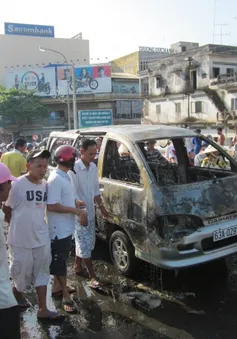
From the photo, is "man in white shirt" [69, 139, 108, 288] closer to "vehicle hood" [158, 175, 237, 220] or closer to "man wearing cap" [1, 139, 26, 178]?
"vehicle hood" [158, 175, 237, 220]

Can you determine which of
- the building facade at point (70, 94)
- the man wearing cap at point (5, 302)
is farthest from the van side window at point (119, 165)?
the building facade at point (70, 94)

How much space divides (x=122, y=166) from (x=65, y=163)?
7.12 ft

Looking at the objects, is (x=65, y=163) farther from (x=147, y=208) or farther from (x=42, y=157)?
(x=147, y=208)

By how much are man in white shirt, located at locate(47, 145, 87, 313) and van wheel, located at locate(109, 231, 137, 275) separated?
889 mm

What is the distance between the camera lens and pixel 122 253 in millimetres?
4559

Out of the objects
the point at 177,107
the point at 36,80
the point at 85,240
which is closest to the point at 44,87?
the point at 36,80

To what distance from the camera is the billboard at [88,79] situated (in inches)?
1788

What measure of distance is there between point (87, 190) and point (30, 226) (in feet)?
3.65

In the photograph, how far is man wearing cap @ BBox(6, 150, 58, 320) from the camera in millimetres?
3316

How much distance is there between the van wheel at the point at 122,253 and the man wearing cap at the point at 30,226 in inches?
48.0

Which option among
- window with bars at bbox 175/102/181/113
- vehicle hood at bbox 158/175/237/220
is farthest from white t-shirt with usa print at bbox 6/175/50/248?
window with bars at bbox 175/102/181/113

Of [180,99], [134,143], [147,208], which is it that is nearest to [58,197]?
[147,208]

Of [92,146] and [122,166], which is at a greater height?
[92,146]

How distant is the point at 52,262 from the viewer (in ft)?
12.2
